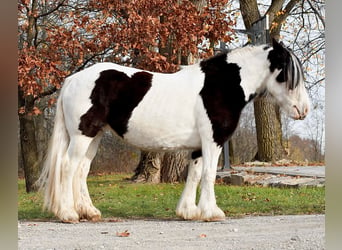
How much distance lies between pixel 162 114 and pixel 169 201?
8.60ft

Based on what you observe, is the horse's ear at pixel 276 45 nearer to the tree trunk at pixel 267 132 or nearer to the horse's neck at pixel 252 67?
the horse's neck at pixel 252 67

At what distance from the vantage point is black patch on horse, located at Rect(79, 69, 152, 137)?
5754 mm

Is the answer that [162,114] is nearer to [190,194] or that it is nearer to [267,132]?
[190,194]

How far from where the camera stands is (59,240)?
16.5 ft

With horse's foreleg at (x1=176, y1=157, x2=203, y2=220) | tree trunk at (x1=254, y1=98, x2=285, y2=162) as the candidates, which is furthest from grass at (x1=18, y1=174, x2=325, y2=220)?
tree trunk at (x1=254, y1=98, x2=285, y2=162)

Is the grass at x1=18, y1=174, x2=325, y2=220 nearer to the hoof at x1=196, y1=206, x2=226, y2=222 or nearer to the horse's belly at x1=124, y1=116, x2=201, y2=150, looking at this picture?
the hoof at x1=196, y1=206, x2=226, y2=222

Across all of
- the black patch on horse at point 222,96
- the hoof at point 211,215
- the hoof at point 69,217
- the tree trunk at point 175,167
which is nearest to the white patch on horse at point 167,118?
the black patch on horse at point 222,96

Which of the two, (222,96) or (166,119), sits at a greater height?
(222,96)

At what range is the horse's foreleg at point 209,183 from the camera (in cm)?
568

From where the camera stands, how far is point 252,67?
5988mm

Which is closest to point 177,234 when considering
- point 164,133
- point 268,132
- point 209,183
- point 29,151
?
point 209,183

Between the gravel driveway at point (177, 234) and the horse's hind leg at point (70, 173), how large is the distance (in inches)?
5.1
